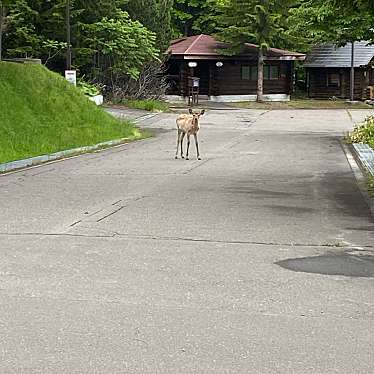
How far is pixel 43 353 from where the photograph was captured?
501 centimetres

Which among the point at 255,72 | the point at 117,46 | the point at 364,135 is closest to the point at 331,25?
the point at 364,135

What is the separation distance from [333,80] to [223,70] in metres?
9.84

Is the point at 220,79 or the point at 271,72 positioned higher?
the point at 271,72

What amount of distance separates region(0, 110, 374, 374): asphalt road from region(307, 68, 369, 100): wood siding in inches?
1671

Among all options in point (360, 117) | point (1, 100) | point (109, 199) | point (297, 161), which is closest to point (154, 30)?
point (360, 117)

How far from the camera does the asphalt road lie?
504 centimetres

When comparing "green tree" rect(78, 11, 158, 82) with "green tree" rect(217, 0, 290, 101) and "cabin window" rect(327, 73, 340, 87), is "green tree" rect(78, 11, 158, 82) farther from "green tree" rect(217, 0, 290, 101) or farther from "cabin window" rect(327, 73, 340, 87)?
"cabin window" rect(327, 73, 340, 87)

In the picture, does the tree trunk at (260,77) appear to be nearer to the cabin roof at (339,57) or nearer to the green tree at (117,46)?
the cabin roof at (339,57)

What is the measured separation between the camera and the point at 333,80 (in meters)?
57.7

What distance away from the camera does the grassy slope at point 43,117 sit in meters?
20.6

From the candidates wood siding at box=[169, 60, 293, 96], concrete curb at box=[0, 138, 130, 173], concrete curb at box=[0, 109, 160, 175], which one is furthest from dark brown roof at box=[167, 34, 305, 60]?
concrete curb at box=[0, 138, 130, 173]

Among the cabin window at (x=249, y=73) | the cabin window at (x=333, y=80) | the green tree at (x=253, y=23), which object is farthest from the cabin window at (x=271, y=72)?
the cabin window at (x=333, y=80)

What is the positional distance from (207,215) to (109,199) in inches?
88.7

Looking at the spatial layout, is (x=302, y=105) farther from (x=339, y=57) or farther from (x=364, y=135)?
(x=364, y=135)
